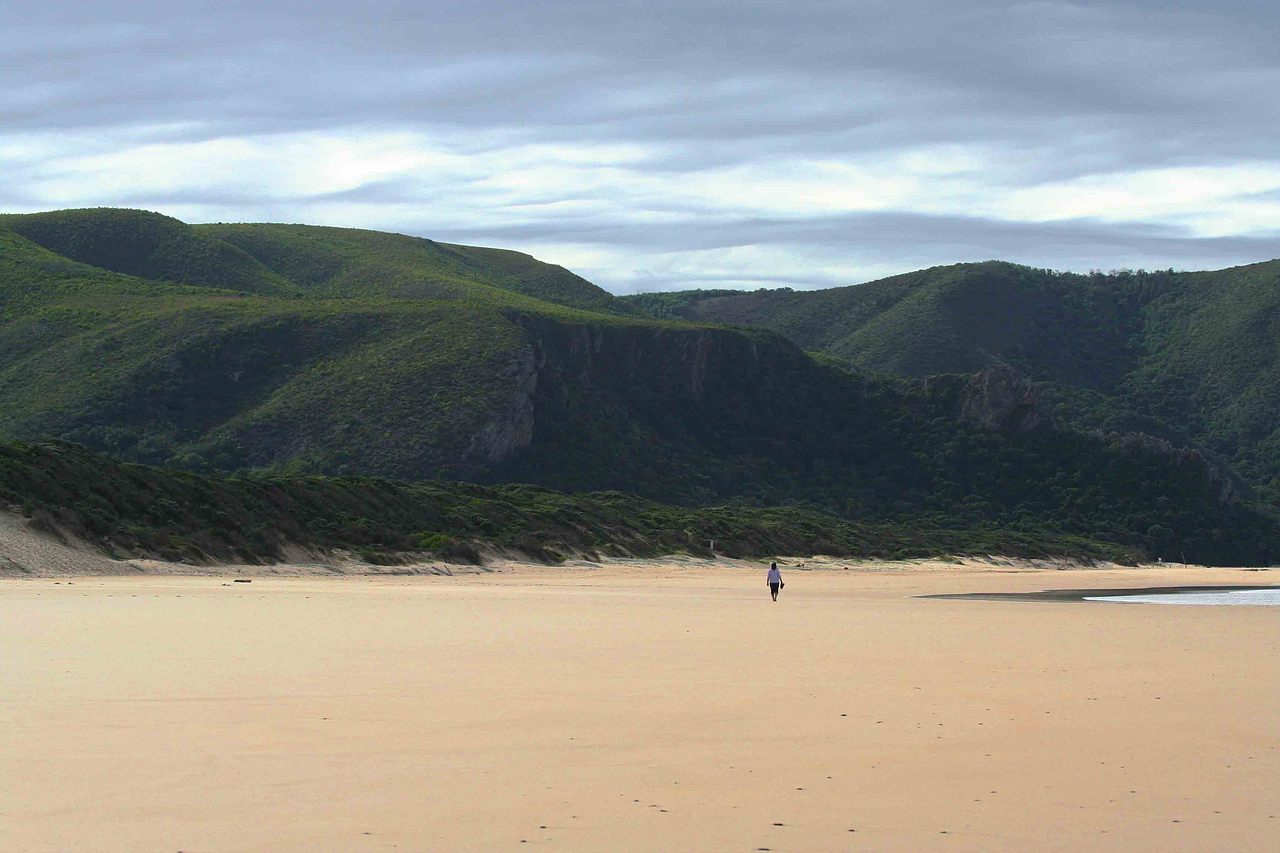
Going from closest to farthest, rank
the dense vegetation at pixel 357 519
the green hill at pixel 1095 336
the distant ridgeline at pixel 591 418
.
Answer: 1. the dense vegetation at pixel 357 519
2. the distant ridgeline at pixel 591 418
3. the green hill at pixel 1095 336

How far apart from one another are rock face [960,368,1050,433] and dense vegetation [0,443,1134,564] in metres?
33.2

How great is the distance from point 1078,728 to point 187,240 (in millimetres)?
147120

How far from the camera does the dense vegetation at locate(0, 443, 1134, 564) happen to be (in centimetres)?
3488

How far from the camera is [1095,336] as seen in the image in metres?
Result: 177

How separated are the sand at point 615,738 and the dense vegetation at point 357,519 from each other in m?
15.7

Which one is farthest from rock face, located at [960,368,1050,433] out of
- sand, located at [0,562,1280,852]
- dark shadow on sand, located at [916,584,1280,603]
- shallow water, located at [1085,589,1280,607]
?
sand, located at [0,562,1280,852]

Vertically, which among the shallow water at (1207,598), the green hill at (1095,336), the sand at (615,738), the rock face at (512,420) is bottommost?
the shallow water at (1207,598)

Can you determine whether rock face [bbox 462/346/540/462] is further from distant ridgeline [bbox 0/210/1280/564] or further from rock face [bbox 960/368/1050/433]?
rock face [bbox 960/368/1050/433]

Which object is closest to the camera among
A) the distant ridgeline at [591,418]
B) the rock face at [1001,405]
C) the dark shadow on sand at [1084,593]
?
the dark shadow on sand at [1084,593]

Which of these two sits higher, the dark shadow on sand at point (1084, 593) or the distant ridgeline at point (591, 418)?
the distant ridgeline at point (591, 418)

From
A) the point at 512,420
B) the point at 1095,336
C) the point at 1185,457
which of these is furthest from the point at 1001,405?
the point at 1095,336

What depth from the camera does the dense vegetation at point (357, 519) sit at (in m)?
34.9

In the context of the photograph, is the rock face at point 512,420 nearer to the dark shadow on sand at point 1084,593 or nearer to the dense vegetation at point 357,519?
the dense vegetation at point 357,519

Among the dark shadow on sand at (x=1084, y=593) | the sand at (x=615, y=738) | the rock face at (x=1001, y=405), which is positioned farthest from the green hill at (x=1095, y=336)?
the sand at (x=615, y=738)
